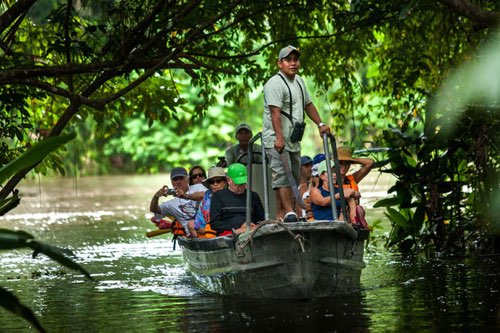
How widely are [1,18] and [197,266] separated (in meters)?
4.15

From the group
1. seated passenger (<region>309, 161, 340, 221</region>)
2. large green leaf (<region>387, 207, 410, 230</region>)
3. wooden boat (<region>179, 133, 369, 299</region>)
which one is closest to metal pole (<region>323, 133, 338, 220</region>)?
wooden boat (<region>179, 133, 369, 299</region>)

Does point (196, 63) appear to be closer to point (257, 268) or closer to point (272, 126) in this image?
point (272, 126)

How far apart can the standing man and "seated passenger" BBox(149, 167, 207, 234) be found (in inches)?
103

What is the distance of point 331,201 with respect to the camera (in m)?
10.6

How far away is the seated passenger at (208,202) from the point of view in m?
11.6

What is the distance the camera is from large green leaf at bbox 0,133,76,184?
5.78 meters

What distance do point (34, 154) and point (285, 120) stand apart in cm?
526

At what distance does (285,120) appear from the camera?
10859 millimetres

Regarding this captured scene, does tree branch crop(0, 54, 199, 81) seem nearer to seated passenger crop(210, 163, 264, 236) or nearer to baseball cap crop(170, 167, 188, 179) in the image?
seated passenger crop(210, 163, 264, 236)

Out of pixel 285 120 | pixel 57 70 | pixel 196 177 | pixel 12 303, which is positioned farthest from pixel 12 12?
pixel 196 177

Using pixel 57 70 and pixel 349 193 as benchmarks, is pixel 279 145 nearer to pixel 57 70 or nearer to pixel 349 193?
pixel 349 193

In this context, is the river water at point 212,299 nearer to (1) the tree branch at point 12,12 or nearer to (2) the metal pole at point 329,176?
(2) the metal pole at point 329,176

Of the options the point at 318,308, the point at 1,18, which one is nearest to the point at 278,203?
the point at 318,308

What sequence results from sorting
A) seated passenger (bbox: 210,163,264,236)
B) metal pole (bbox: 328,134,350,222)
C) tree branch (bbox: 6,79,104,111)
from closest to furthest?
1. tree branch (bbox: 6,79,104,111)
2. metal pole (bbox: 328,134,350,222)
3. seated passenger (bbox: 210,163,264,236)
